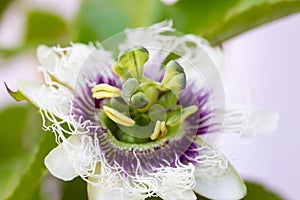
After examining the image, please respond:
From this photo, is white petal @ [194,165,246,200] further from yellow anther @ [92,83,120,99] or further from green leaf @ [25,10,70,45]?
green leaf @ [25,10,70,45]

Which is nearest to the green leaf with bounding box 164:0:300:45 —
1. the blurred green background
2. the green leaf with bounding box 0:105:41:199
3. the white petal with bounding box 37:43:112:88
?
the blurred green background

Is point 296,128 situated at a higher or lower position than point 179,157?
lower

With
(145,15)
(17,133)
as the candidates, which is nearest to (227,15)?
(145,15)

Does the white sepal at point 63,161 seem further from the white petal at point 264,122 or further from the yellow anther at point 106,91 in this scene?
the white petal at point 264,122

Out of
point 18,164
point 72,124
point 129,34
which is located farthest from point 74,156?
point 18,164

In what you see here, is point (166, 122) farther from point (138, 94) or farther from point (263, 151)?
point (263, 151)

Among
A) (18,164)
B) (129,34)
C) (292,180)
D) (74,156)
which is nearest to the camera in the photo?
(74,156)

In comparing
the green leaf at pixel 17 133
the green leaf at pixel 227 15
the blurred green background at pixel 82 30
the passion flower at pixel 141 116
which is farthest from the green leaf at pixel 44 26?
the passion flower at pixel 141 116

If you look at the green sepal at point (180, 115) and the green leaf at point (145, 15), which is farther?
the green leaf at point (145, 15)
